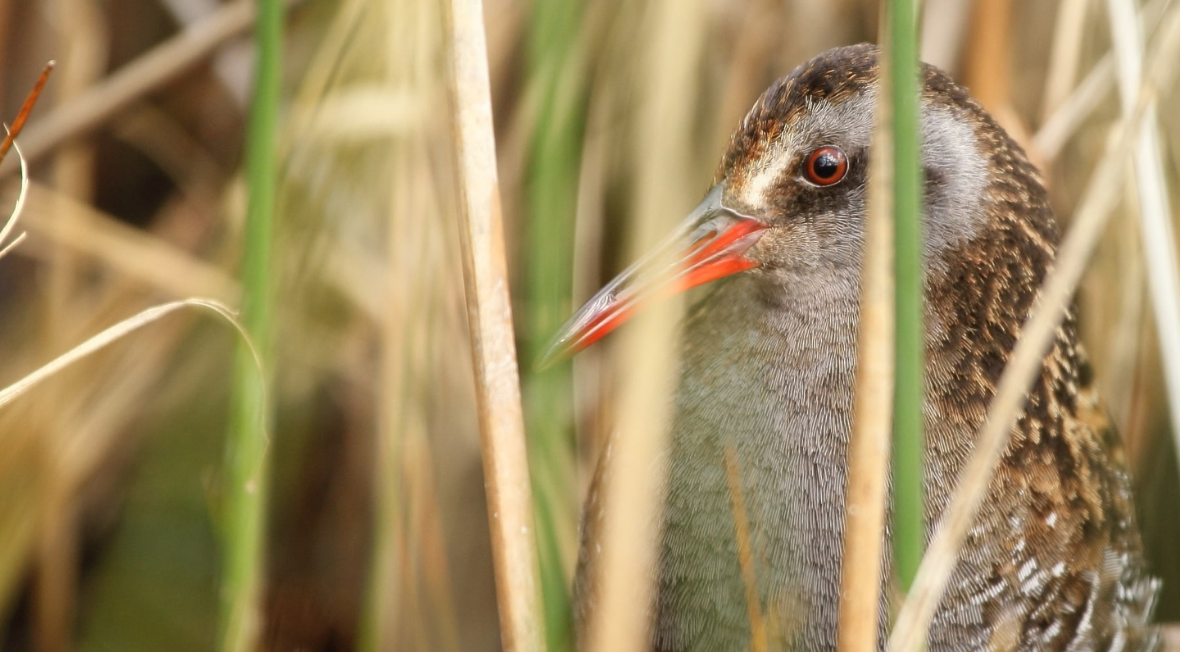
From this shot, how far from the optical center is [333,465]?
2.08m

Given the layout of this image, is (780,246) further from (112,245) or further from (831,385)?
(112,245)

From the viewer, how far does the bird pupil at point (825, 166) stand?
4.11ft

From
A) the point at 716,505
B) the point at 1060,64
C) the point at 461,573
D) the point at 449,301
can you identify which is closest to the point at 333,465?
the point at 461,573

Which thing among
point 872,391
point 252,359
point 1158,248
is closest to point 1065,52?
point 1158,248

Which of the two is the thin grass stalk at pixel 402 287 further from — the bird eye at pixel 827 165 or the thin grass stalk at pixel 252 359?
Result: the bird eye at pixel 827 165

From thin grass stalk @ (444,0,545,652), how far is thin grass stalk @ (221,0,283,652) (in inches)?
6.3

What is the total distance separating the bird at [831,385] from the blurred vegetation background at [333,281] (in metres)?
0.26

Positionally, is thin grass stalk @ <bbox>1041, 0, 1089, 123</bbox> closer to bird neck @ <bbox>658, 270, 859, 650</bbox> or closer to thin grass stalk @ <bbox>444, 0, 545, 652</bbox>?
bird neck @ <bbox>658, 270, 859, 650</bbox>

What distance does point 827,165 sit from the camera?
1256 mm

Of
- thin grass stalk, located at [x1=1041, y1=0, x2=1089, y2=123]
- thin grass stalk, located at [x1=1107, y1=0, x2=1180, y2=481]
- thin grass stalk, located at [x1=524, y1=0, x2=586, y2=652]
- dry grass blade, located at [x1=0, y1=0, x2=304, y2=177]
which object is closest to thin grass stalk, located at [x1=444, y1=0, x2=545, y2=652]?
thin grass stalk, located at [x1=524, y1=0, x2=586, y2=652]

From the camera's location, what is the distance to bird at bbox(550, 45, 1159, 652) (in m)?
1.23

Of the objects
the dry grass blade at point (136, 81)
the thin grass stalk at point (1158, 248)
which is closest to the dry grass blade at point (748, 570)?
the thin grass stalk at point (1158, 248)

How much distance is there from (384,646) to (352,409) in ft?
1.50

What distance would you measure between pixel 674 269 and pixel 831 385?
0.72 feet
